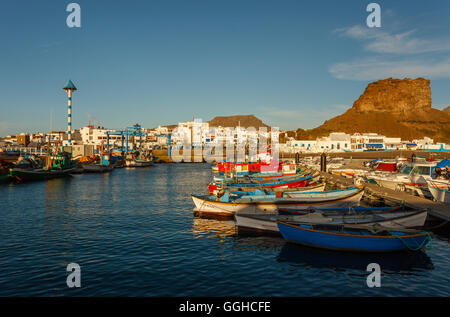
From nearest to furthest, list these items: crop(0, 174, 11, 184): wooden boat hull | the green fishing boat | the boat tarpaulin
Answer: the boat tarpaulin, crop(0, 174, 11, 184): wooden boat hull, the green fishing boat

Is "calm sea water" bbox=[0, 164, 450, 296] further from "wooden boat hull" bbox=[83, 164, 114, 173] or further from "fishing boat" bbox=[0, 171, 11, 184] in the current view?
"wooden boat hull" bbox=[83, 164, 114, 173]

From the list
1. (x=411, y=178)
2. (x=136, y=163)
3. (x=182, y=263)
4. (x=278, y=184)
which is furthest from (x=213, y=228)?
(x=136, y=163)

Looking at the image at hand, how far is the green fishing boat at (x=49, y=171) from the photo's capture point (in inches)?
A: 2314

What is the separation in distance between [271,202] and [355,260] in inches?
382

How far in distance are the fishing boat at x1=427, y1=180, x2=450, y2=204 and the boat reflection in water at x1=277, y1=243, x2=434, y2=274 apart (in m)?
11.0

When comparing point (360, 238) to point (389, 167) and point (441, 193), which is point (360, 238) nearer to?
point (441, 193)

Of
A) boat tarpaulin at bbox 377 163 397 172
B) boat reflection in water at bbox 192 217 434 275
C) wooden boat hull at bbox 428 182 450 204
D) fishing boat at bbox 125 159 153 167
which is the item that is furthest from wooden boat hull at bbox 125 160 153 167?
wooden boat hull at bbox 428 182 450 204

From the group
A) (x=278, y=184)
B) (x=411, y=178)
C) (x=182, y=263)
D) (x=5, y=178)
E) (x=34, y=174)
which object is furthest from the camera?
(x=34, y=174)

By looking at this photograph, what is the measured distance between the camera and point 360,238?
59.2 feet

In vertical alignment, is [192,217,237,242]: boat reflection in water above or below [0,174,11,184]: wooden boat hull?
below

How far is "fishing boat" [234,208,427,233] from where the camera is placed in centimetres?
2078

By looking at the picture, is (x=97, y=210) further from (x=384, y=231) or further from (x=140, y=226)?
(x=384, y=231)

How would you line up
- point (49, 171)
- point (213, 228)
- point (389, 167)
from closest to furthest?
point (213, 228) → point (389, 167) → point (49, 171)
